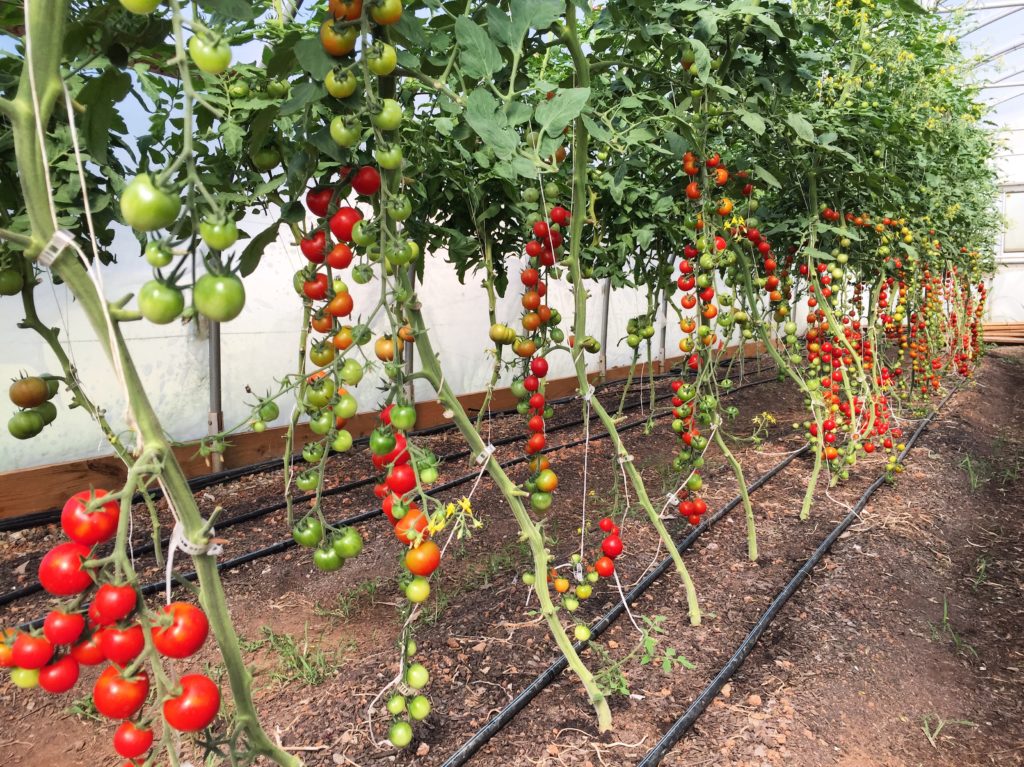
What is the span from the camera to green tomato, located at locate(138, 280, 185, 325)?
0.49 metres

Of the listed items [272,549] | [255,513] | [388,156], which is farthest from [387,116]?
[255,513]

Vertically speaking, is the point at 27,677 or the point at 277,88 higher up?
the point at 277,88

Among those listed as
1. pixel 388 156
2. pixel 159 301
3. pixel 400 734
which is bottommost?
pixel 400 734

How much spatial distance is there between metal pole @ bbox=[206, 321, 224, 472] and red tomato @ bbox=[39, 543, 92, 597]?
284cm

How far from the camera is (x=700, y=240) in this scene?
1.76 meters

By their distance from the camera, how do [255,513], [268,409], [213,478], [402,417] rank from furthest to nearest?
[213,478] → [255,513] → [268,409] → [402,417]

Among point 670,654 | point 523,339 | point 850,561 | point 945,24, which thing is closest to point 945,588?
point 850,561

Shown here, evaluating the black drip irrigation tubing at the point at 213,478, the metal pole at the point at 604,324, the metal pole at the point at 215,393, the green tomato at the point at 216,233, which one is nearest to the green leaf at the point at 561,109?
the green tomato at the point at 216,233

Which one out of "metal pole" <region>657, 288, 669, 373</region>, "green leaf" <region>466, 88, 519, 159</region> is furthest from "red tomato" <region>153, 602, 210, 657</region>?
"metal pole" <region>657, 288, 669, 373</region>

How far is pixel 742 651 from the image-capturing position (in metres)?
1.78

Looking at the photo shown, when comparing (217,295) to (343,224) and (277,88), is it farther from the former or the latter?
(277,88)

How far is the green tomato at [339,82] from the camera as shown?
0.76 m

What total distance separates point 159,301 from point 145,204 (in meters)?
0.07

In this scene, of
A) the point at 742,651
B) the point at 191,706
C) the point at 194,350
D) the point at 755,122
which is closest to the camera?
the point at 191,706
